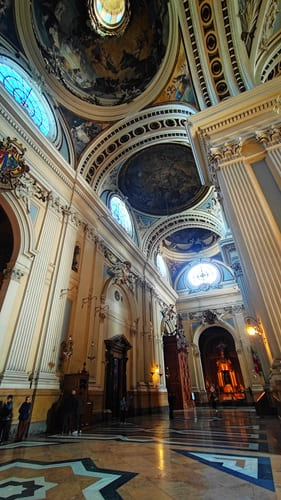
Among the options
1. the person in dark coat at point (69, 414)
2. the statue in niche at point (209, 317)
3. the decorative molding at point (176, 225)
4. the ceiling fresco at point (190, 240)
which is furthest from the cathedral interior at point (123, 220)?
the statue in niche at point (209, 317)

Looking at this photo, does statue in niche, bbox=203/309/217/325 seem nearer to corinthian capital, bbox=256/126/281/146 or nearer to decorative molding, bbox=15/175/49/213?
corinthian capital, bbox=256/126/281/146

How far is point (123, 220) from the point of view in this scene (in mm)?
13711

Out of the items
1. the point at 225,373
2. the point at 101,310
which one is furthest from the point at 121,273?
the point at 225,373

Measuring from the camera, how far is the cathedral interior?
9.34ft

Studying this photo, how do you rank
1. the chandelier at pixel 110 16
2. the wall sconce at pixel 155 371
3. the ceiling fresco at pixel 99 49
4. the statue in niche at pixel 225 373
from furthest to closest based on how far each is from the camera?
the statue in niche at pixel 225 373 < the wall sconce at pixel 155 371 < the chandelier at pixel 110 16 < the ceiling fresco at pixel 99 49

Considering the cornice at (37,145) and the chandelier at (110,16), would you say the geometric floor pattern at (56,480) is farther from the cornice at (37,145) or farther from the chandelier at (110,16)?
the chandelier at (110,16)

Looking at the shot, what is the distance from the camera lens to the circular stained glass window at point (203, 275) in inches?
746

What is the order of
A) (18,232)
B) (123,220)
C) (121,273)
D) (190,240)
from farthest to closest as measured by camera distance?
(190,240)
(123,220)
(121,273)
(18,232)

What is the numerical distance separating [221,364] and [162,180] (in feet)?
49.6

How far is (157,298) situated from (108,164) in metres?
8.81

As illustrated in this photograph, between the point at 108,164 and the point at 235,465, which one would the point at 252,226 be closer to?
the point at 235,465

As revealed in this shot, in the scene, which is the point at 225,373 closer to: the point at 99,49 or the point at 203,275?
the point at 203,275

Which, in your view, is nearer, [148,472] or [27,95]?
[148,472]

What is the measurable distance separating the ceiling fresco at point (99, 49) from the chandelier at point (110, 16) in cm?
19
